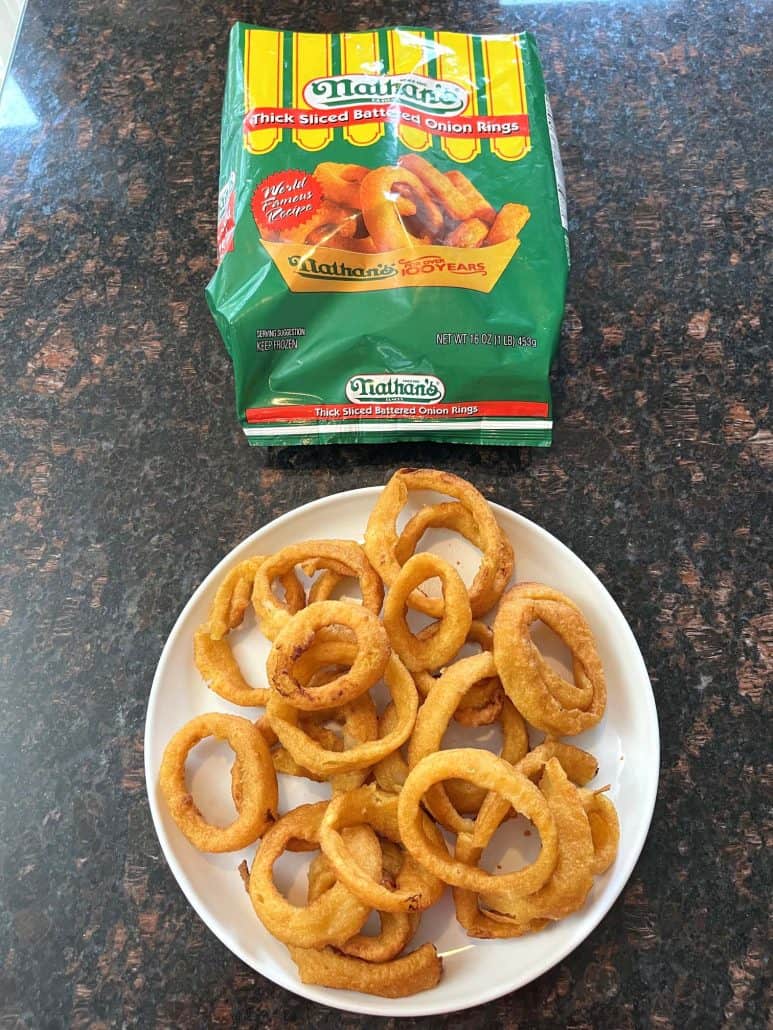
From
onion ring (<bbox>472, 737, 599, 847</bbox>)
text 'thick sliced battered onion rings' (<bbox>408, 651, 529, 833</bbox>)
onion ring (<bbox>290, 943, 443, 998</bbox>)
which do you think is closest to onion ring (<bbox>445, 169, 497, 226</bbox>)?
text 'thick sliced battered onion rings' (<bbox>408, 651, 529, 833</bbox>)

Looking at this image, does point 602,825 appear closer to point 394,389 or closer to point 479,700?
point 479,700

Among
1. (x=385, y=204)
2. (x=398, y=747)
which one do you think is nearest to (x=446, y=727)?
(x=398, y=747)

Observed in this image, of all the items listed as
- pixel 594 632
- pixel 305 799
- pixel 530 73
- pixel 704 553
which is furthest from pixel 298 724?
pixel 530 73

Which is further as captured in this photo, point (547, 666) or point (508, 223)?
point (508, 223)

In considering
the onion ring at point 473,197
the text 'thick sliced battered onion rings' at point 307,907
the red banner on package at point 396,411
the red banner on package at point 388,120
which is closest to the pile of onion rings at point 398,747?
the text 'thick sliced battered onion rings' at point 307,907

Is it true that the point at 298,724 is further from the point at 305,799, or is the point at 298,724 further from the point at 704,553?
the point at 704,553

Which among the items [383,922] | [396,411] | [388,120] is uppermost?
[388,120]

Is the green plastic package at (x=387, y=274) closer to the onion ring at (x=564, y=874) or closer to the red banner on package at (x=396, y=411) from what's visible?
the red banner on package at (x=396, y=411)
